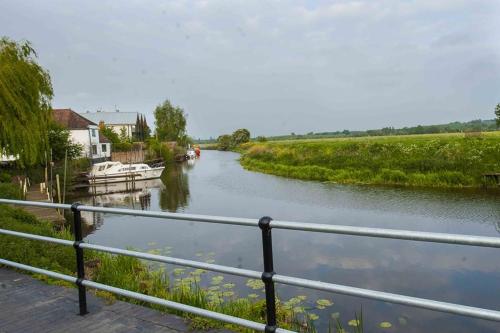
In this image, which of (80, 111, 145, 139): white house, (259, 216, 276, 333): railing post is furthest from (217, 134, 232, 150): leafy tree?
(259, 216, 276, 333): railing post

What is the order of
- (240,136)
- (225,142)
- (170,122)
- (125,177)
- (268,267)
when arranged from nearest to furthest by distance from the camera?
(268,267), (125,177), (170,122), (240,136), (225,142)

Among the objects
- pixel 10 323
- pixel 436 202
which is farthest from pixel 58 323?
pixel 436 202

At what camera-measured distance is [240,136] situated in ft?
426

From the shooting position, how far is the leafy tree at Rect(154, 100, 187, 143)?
99.1 metres

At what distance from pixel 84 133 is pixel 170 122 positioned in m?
50.4

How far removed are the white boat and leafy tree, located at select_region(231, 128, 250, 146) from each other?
8925 cm

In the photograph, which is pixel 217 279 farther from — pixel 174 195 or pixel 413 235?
pixel 174 195

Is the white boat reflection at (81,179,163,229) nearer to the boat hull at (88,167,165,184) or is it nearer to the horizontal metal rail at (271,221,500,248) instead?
the boat hull at (88,167,165,184)

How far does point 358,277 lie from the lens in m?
10.3

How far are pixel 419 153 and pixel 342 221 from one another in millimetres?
18343

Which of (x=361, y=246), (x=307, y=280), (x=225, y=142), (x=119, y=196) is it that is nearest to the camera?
(x=307, y=280)

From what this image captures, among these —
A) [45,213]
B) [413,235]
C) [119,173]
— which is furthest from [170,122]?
[413,235]

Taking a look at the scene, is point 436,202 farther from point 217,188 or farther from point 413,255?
point 217,188

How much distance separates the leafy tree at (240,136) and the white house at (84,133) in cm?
7475
